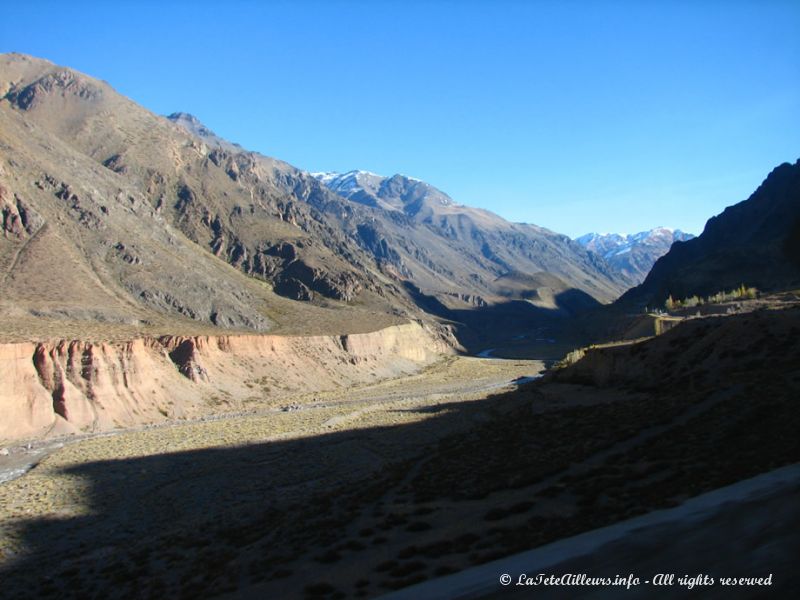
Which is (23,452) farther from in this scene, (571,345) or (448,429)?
(571,345)

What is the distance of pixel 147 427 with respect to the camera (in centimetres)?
4575

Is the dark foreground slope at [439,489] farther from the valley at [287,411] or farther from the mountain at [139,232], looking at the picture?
the mountain at [139,232]

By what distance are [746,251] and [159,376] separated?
88.5 m

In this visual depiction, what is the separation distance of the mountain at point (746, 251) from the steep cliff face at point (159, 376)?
178 ft

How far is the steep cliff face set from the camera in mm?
40875

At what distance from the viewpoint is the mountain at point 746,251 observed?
78938 mm

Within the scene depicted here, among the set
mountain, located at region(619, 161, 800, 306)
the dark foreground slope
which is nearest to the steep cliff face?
the dark foreground slope

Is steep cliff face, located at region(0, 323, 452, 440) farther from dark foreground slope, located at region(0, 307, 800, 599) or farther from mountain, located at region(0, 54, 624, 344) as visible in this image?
dark foreground slope, located at region(0, 307, 800, 599)

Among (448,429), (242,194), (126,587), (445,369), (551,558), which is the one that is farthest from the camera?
(242,194)

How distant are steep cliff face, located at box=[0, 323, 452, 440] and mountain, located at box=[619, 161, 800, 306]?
54143 mm

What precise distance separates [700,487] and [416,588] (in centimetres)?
631

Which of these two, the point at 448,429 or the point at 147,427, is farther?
the point at 147,427

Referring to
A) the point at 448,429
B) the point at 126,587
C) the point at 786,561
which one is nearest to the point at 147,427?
the point at 448,429

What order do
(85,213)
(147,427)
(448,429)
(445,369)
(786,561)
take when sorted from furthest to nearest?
1. (445,369)
2. (85,213)
3. (147,427)
4. (448,429)
5. (786,561)
